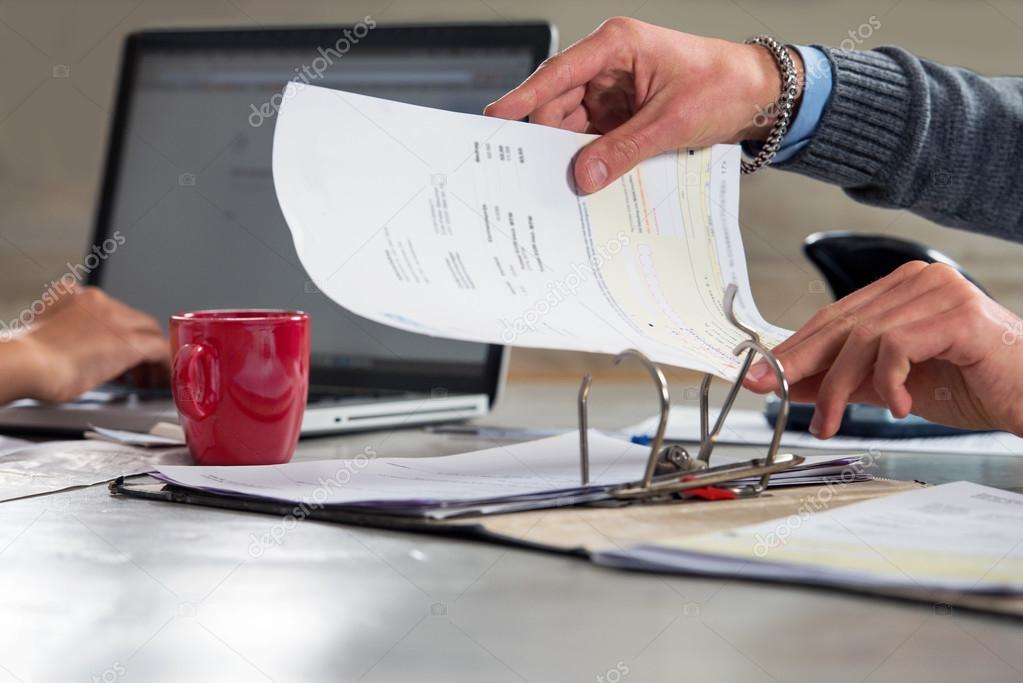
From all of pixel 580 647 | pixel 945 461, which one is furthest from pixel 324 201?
pixel 945 461

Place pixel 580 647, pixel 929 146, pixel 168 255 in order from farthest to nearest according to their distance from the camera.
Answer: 1. pixel 168 255
2. pixel 929 146
3. pixel 580 647

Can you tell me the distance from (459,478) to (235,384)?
19 centimetres

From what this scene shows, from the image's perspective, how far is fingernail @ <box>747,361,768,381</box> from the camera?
621 millimetres

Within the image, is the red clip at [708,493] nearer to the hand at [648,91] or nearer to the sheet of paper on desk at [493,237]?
the sheet of paper on desk at [493,237]

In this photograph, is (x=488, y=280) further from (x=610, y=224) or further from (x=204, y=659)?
(x=204, y=659)

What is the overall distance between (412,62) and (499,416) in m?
0.41

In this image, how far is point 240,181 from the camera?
1178 millimetres

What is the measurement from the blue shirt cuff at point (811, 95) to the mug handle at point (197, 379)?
553 mm

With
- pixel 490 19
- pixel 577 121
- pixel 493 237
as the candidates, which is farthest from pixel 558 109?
pixel 490 19

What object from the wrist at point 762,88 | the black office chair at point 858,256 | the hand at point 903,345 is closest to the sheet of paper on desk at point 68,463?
the hand at point 903,345

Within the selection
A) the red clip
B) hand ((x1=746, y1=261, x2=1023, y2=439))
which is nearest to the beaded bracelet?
hand ((x1=746, y1=261, x2=1023, y2=439))

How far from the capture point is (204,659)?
37 centimetres

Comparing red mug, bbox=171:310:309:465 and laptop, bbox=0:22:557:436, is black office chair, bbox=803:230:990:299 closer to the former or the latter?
laptop, bbox=0:22:557:436

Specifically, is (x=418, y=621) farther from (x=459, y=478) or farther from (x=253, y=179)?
(x=253, y=179)
